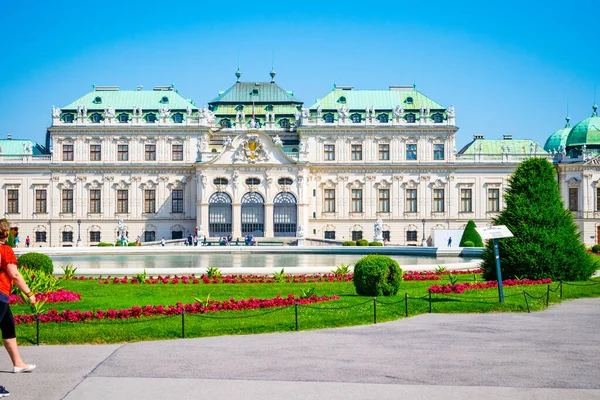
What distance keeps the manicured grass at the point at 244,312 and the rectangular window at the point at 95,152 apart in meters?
40.3

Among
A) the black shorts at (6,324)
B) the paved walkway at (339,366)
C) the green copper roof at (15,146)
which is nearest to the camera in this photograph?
the paved walkway at (339,366)

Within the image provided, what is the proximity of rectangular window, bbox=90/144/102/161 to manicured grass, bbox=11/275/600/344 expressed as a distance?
132 feet

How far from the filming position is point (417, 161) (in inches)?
2584

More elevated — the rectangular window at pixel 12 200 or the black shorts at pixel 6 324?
the rectangular window at pixel 12 200

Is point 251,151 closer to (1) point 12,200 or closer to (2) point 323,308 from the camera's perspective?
(1) point 12,200

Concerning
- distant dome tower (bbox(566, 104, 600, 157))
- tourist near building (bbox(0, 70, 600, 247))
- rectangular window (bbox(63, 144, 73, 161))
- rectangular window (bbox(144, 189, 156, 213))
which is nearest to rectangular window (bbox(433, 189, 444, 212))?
tourist near building (bbox(0, 70, 600, 247))

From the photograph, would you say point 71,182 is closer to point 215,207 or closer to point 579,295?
point 215,207

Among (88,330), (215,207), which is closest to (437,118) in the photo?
(215,207)

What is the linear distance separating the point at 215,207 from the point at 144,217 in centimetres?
706

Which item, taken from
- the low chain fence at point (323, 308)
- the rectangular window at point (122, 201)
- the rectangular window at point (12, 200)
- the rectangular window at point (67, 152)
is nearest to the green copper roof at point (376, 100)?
the rectangular window at point (122, 201)

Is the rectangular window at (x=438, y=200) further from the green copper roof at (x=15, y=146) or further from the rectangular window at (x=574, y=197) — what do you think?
the green copper roof at (x=15, y=146)

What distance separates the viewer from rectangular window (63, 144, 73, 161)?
65.8 metres

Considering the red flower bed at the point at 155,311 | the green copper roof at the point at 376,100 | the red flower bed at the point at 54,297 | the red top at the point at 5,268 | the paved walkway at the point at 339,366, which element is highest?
the green copper roof at the point at 376,100

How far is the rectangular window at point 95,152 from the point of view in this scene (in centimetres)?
6575
